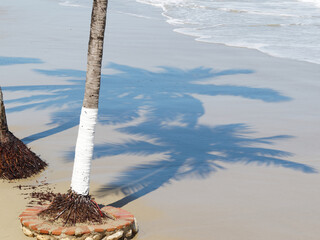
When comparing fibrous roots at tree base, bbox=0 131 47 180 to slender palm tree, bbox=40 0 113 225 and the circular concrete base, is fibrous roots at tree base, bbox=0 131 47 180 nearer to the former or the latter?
the circular concrete base

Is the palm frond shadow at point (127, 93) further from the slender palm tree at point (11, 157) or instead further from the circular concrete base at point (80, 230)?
the circular concrete base at point (80, 230)

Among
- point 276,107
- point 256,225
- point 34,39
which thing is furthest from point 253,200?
point 34,39

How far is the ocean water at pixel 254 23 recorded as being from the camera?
23.3m

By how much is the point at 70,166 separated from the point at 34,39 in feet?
43.5

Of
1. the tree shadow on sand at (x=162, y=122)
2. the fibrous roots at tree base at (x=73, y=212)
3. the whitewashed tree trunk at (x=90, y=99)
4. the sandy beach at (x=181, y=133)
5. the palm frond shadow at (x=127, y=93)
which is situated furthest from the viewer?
Answer: the palm frond shadow at (x=127, y=93)

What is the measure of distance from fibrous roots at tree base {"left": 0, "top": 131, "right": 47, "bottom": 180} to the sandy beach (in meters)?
0.15

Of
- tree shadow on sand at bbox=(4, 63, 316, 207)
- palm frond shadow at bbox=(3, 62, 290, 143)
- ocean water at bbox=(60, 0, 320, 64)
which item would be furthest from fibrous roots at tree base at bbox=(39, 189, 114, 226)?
ocean water at bbox=(60, 0, 320, 64)

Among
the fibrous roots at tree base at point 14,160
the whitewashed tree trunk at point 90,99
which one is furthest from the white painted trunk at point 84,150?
the fibrous roots at tree base at point 14,160

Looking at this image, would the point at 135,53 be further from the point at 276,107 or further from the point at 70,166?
the point at 70,166

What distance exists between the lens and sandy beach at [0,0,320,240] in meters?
6.97

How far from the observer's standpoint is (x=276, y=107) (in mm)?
12992

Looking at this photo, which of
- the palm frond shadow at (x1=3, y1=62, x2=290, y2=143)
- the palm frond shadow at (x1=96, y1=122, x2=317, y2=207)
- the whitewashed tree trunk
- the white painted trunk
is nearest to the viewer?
the whitewashed tree trunk

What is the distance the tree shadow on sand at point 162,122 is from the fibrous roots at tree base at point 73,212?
920 millimetres

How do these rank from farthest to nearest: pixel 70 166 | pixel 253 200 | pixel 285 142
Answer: pixel 285 142, pixel 70 166, pixel 253 200
